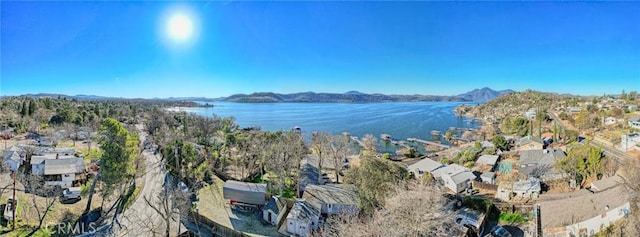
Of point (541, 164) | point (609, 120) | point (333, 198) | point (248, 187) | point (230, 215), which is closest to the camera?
point (230, 215)

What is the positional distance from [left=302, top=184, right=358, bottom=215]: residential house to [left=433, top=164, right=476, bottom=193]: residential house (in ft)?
23.0

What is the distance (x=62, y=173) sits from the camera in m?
16.7

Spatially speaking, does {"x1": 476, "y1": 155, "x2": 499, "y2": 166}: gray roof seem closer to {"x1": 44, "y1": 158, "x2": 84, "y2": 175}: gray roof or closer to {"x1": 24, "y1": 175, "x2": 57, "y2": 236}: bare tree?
{"x1": 24, "y1": 175, "x2": 57, "y2": 236}: bare tree

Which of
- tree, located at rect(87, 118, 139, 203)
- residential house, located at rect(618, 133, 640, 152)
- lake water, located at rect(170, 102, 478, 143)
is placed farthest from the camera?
lake water, located at rect(170, 102, 478, 143)

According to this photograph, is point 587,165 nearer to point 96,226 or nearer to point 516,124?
point 96,226

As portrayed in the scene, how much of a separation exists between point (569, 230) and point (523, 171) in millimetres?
10026

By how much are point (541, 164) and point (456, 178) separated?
21.8ft

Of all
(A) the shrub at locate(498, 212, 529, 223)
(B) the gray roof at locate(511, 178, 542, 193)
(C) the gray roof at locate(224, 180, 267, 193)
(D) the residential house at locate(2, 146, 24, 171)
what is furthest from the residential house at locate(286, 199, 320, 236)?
(D) the residential house at locate(2, 146, 24, 171)

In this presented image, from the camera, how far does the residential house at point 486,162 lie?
2301 cm

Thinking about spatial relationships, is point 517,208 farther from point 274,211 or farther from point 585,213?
point 274,211

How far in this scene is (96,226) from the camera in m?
12.1

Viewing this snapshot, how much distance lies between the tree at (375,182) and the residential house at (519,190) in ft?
22.5

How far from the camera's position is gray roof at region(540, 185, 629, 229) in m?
11.0

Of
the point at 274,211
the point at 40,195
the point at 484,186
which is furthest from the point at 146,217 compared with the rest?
the point at 484,186
